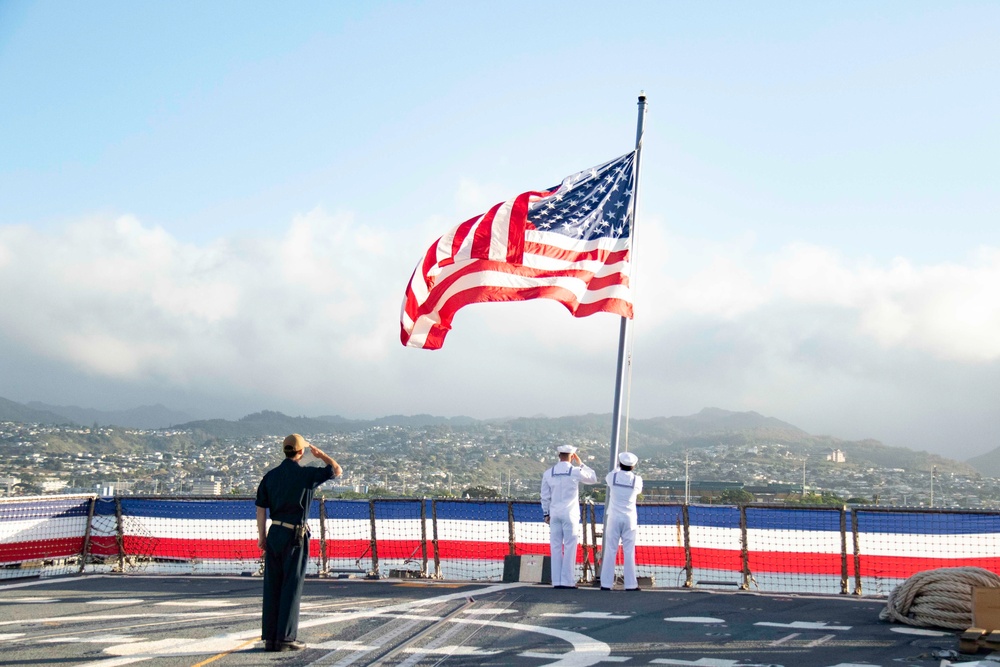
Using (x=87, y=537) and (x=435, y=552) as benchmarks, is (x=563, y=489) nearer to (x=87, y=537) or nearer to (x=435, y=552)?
(x=435, y=552)

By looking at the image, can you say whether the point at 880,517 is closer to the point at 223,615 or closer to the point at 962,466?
the point at 223,615

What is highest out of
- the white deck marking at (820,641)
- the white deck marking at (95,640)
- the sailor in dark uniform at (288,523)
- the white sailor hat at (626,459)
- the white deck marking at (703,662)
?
the white sailor hat at (626,459)

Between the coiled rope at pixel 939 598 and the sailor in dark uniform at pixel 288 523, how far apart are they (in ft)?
21.3

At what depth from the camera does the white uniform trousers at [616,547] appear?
1377 centimetres

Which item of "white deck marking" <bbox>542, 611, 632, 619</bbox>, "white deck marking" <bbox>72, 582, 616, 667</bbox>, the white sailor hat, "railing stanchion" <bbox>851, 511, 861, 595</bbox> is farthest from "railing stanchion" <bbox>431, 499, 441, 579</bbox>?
"railing stanchion" <bbox>851, 511, 861, 595</bbox>

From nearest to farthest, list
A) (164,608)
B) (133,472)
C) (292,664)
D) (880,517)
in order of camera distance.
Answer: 1. (292,664)
2. (164,608)
3. (880,517)
4. (133,472)

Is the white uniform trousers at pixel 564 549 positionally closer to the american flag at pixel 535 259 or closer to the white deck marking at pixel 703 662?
the american flag at pixel 535 259

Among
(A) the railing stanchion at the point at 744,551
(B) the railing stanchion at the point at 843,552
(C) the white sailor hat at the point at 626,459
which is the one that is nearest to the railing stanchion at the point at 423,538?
(C) the white sailor hat at the point at 626,459

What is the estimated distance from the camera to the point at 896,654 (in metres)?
8.55

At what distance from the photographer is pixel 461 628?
9.80 metres

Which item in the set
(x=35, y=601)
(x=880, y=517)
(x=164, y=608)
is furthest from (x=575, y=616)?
(x=35, y=601)

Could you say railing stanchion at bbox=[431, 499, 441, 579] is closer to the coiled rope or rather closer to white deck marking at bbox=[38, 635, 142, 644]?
white deck marking at bbox=[38, 635, 142, 644]

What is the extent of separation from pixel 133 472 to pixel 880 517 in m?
85.5

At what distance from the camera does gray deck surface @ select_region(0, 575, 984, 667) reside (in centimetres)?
824
